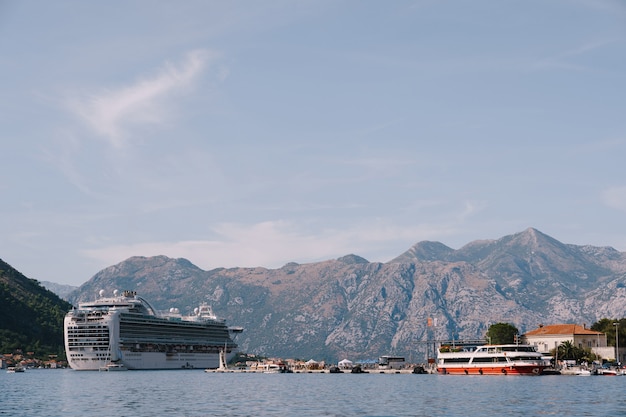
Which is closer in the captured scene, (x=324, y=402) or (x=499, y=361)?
(x=324, y=402)

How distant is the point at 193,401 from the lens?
330 feet

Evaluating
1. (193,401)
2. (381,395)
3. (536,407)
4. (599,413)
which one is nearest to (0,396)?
(193,401)

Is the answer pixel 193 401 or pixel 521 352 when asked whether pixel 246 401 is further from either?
pixel 521 352

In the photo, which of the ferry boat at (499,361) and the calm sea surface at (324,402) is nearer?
A: the calm sea surface at (324,402)

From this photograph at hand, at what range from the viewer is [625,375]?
185m

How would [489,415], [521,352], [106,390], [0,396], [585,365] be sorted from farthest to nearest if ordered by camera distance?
[585,365] < [521,352] < [106,390] < [0,396] < [489,415]

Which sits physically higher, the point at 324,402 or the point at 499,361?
the point at 499,361

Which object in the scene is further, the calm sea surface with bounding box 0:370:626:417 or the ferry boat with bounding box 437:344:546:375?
the ferry boat with bounding box 437:344:546:375

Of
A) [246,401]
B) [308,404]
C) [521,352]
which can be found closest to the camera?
[308,404]

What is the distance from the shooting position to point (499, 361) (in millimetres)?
181125

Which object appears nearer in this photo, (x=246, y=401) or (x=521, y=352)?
(x=246, y=401)

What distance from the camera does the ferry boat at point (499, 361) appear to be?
17700 cm

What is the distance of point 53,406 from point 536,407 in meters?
55.0

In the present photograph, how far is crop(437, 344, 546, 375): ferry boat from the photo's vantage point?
177m
